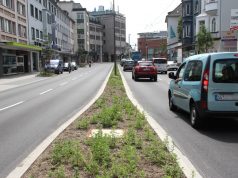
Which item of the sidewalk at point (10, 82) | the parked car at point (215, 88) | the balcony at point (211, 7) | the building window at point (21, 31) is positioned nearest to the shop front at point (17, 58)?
the building window at point (21, 31)

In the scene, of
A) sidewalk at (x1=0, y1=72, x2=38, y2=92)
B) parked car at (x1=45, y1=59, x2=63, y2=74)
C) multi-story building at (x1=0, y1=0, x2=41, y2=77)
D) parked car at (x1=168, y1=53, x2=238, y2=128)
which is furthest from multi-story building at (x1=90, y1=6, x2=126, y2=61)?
parked car at (x1=168, y1=53, x2=238, y2=128)

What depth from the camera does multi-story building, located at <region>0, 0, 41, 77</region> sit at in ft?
144

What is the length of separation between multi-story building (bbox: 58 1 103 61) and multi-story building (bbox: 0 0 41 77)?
71.2 metres

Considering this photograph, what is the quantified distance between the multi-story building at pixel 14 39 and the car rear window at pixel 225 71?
110 feet

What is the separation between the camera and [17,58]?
167 feet

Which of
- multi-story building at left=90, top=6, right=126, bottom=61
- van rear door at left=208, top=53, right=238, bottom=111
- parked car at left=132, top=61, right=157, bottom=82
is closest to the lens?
van rear door at left=208, top=53, right=238, bottom=111

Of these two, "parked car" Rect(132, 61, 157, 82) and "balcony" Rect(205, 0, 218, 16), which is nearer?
"parked car" Rect(132, 61, 157, 82)

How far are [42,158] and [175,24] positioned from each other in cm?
9103

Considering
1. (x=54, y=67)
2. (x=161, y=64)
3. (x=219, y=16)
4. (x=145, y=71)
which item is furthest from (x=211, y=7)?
(x=54, y=67)

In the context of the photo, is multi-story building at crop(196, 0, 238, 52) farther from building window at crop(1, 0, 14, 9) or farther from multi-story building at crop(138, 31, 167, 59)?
multi-story building at crop(138, 31, 167, 59)

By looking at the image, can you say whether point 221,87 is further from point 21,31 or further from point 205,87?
point 21,31

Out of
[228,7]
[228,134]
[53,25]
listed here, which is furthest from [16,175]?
[53,25]

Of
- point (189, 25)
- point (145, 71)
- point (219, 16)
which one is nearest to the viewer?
point (145, 71)

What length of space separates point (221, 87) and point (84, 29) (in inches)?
5167
